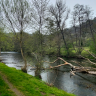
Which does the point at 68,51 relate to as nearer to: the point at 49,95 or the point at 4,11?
the point at 4,11

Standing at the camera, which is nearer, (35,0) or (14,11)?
(14,11)

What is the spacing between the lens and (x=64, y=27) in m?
29.9

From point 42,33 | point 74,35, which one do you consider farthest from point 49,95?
point 74,35

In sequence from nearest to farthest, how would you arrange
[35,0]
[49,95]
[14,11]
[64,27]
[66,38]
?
[49,95], [14,11], [35,0], [64,27], [66,38]

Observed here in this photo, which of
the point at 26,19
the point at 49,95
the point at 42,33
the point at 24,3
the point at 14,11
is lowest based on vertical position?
the point at 49,95

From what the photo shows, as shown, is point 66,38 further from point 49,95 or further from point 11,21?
point 49,95

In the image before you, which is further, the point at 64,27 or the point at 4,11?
the point at 64,27

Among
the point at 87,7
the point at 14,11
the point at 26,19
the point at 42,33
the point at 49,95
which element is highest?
the point at 87,7

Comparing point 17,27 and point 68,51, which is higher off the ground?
point 17,27

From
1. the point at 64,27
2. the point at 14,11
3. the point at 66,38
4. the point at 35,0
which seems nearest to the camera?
the point at 14,11

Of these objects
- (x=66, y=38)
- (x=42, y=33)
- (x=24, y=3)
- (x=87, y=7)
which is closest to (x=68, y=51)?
(x=66, y=38)

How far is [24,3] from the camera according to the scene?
11281 millimetres

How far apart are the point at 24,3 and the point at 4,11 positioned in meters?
2.40

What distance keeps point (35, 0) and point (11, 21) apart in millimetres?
3731
